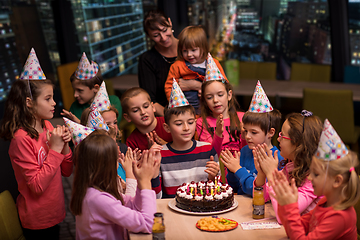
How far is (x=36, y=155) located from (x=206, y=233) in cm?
127

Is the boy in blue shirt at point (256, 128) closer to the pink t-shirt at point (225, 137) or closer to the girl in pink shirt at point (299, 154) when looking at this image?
the pink t-shirt at point (225, 137)

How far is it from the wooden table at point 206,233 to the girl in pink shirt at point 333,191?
0.14m

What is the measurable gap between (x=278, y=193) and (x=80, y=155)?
3.14 ft

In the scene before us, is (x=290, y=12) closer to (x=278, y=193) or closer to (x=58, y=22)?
(x=58, y=22)

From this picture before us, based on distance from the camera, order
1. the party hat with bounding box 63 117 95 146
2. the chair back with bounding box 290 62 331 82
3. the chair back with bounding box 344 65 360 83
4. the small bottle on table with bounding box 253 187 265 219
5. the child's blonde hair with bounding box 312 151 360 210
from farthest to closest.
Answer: the chair back with bounding box 290 62 331 82 < the chair back with bounding box 344 65 360 83 < the party hat with bounding box 63 117 95 146 < the small bottle on table with bounding box 253 187 265 219 < the child's blonde hair with bounding box 312 151 360 210

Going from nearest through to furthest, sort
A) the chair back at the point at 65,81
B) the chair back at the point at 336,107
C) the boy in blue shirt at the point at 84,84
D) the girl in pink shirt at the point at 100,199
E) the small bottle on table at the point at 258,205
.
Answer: the girl in pink shirt at the point at 100,199
the small bottle on table at the point at 258,205
the boy in blue shirt at the point at 84,84
the chair back at the point at 336,107
the chair back at the point at 65,81

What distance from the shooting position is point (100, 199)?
1.66 m

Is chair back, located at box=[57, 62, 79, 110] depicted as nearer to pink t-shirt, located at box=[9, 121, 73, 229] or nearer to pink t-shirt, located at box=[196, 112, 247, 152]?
pink t-shirt, located at box=[9, 121, 73, 229]

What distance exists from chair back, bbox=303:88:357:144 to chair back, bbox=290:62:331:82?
153 cm

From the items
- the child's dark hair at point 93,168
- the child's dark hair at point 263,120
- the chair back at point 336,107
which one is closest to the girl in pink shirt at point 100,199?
the child's dark hair at point 93,168

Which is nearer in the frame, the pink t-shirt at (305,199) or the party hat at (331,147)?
the party hat at (331,147)

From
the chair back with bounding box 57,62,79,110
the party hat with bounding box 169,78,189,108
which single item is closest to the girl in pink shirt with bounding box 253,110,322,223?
the party hat with bounding box 169,78,189,108

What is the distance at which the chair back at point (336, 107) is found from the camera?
4.00 meters

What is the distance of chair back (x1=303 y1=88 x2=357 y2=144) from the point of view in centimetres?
400
